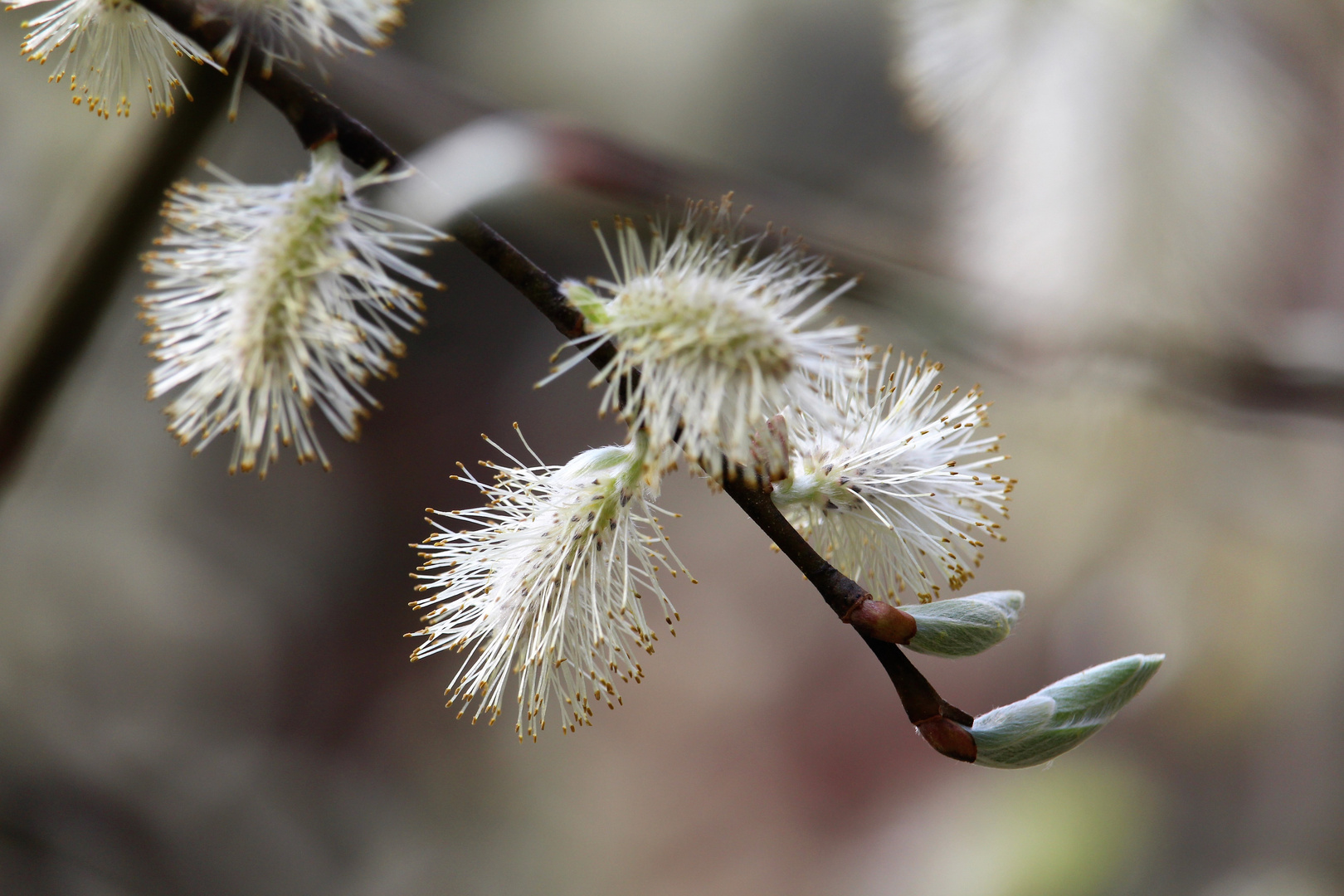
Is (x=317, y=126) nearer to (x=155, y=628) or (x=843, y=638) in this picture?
(x=155, y=628)

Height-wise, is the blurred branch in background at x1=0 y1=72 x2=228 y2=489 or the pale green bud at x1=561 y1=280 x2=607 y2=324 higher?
the blurred branch in background at x1=0 y1=72 x2=228 y2=489

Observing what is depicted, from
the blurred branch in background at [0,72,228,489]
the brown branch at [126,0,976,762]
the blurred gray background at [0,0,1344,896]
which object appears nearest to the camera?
the brown branch at [126,0,976,762]

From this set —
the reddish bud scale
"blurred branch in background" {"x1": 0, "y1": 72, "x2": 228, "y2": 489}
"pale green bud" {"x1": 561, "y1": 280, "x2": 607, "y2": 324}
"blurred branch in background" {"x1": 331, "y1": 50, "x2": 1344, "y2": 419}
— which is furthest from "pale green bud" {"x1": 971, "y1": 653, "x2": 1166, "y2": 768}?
"blurred branch in background" {"x1": 0, "y1": 72, "x2": 228, "y2": 489}

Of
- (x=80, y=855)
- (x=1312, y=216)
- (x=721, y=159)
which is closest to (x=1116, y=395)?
(x=1312, y=216)

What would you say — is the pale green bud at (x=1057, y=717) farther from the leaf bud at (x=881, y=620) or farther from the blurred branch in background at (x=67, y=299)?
the blurred branch in background at (x=67, y=299)

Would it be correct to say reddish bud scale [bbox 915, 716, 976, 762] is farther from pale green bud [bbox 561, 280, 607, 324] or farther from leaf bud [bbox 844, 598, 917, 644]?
pale green bud [bbox 561, 280, 607, 324]

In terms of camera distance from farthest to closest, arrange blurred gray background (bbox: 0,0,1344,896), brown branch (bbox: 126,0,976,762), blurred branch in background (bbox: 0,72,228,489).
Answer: blurred gray background (bbox: 0,0,1344,896)
blurred branch in background (bbox: 0,72,228,489)
brown branch (bbox: 126,0,976,762)

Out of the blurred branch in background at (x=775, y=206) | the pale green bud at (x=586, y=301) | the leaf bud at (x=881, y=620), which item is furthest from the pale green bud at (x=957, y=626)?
the blurred branch in background at (x=775, y=206)
